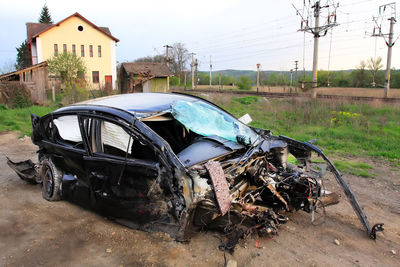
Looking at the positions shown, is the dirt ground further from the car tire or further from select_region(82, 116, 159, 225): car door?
select_region(82, 116, 159, 225): car door

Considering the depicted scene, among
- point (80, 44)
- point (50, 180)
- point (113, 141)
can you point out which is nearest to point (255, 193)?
point (113, 141)

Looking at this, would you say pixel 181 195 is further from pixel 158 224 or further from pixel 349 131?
pixel 349 131

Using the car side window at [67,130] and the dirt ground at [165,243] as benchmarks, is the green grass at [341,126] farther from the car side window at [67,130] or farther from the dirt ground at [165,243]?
the car side window at [67,130]

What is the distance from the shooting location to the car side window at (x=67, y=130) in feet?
13.5

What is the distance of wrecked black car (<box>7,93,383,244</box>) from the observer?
3.01 meters

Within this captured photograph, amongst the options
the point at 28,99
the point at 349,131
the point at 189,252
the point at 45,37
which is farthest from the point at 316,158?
the point at 45,37

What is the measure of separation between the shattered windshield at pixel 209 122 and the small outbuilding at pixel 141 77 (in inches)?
640

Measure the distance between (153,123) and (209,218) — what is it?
6.14ft

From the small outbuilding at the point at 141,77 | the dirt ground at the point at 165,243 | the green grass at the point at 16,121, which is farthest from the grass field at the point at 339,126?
the small outbuilding at the point at 141,77

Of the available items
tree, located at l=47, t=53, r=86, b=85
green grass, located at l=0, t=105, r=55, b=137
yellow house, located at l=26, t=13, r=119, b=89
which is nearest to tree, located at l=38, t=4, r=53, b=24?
yellow house, located at l=26, t=13, r=119, b=89

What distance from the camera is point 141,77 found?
21.7 metres

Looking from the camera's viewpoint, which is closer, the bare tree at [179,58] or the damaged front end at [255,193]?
the damaged front end at [255,193]

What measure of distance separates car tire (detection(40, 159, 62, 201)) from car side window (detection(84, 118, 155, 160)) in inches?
44.5

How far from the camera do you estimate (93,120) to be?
12.5 feet
